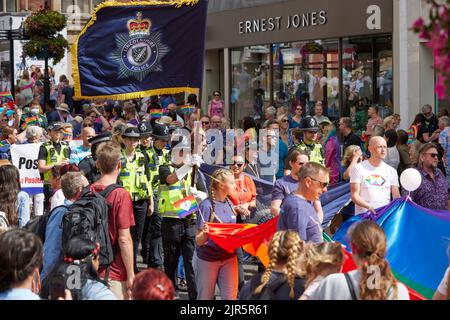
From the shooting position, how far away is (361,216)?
10.3 m

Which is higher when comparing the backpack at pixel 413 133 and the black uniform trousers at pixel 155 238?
the backpack at pixel 413 133

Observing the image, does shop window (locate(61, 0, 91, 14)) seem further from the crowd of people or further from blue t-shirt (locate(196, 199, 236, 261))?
blue t-shirt (locate(196, 199, 236, 261))

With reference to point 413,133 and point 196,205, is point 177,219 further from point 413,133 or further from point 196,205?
point 413,133

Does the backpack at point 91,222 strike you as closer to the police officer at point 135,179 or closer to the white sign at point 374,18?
the police officer at point 135,179

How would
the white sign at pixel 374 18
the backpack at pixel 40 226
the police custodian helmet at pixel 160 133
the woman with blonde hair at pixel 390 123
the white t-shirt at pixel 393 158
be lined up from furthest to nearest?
the white sign at pixel 374 18
the woman with blonde hair at pixel 390 123
the white t-shirt at pixel 393 158
the police custodian helmet at pixel 160 133
the backpack at pixel 40 226

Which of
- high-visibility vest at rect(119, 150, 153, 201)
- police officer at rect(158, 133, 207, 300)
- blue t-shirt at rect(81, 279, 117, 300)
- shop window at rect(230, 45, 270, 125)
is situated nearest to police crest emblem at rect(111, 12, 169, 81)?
high-visibility vest at rect(119, 150, 153, 201)

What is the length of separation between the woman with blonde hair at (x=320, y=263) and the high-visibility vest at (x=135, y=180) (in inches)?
206

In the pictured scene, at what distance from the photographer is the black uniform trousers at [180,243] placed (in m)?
10.5

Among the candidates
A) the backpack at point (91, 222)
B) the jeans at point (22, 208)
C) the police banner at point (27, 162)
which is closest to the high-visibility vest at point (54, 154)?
the police banner at point (27, 162)

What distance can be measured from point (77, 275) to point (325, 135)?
32.1 ft

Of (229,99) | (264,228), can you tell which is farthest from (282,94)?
(264,228)

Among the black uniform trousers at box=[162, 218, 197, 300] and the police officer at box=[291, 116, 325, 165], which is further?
the police officer at box=[291, 116, 325, 165]

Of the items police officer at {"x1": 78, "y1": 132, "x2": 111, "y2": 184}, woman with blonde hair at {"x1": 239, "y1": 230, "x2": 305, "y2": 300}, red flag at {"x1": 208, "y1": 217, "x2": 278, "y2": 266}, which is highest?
police officer at {"x1": 78, "y1": 132, "x2": 111, "y2": 184}

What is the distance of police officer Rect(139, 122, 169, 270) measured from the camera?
11.5 metres
